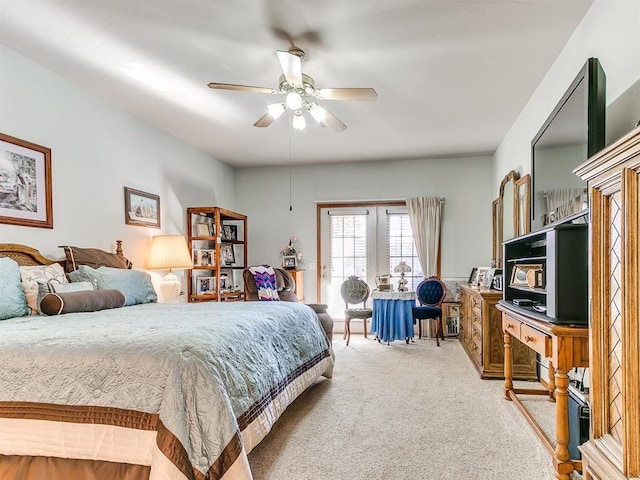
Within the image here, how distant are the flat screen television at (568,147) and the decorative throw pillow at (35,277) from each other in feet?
10.7

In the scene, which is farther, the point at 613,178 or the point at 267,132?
the point at 267,132

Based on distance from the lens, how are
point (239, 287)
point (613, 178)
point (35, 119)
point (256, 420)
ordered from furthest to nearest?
1. point (239, 287)
2. point (35, 119)
3. point (256, 420)
4. point (613, 178)

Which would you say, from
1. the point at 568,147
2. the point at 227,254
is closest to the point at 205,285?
the point at 227,254

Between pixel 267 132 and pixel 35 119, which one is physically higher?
pixel 267 132

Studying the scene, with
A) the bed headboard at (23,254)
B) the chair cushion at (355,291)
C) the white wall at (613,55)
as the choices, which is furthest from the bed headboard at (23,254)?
the white wall at (613,55)

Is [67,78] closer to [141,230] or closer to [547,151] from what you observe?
[141,230]

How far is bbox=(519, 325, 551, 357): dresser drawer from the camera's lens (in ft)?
6.68

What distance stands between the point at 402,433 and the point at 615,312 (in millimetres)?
1600

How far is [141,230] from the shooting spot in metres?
4.25

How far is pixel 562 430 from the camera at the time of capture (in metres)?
2.02

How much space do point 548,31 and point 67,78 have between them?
3600 mm

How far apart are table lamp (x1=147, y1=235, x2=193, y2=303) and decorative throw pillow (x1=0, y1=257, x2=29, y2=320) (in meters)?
1.59

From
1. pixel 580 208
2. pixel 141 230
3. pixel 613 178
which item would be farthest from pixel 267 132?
pixel 613 178

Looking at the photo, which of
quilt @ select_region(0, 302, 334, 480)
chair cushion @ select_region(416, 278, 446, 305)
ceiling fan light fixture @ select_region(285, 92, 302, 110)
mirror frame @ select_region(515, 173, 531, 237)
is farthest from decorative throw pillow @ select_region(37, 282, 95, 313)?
chair cushion @ select_region(416, 278, 446, 305)
